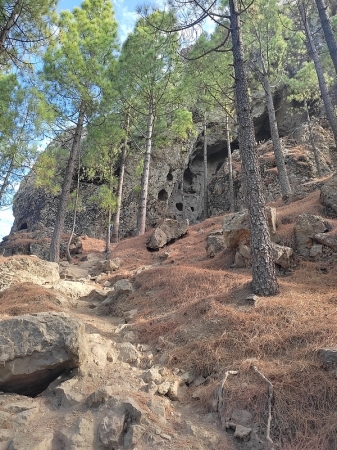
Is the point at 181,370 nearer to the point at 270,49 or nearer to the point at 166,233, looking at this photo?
the point at 166,233

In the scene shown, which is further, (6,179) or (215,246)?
(6,179)

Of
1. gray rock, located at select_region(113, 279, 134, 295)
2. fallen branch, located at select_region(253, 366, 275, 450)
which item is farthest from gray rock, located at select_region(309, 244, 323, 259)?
fallen branch, located at select_region(253, 366, 275, 450)

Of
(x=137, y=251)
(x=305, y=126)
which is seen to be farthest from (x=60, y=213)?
(x=305, y=126)

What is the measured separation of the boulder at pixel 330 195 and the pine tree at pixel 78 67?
8754mm

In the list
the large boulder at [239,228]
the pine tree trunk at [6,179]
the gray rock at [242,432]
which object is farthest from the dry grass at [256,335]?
the pine tree trunk at [6,179]

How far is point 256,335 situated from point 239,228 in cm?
412

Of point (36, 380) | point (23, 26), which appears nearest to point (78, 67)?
point (23, 26)

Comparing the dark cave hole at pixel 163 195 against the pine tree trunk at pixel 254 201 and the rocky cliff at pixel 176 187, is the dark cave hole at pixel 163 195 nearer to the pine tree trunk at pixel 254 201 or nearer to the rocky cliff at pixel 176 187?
the rocky cliff at pixel 176 187

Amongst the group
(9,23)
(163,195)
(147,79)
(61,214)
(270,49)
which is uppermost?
(270,49)

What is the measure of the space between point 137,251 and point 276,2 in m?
13.0

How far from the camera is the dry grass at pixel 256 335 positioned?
2957mm

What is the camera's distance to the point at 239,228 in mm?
8039

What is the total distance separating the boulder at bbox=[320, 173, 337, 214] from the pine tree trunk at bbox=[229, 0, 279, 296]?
4.64 meters

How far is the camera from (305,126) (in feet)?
78.2
